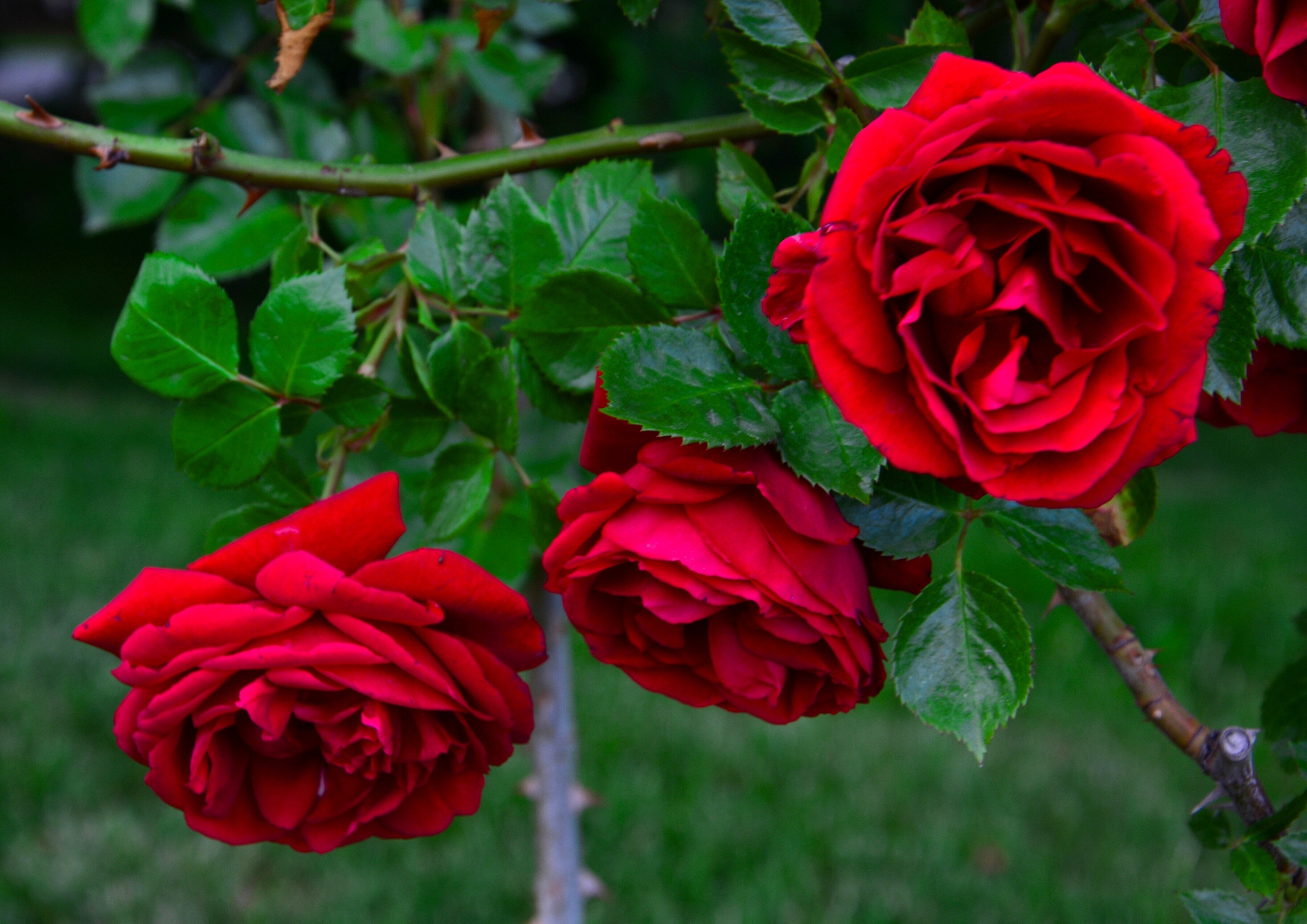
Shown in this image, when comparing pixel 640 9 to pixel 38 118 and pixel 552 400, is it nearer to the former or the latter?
pixel 552 400

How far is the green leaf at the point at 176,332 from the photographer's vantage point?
50 centimetres

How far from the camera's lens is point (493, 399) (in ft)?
1.75

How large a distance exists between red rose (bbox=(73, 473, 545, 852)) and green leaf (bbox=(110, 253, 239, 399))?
0.34ft

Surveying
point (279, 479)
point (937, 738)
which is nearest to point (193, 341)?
point (279, 479)

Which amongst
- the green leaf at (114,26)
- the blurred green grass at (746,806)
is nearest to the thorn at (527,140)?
the green leaf at (114,26)

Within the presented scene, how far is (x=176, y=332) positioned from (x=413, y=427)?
0.13 meters

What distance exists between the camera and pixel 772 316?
38 cm

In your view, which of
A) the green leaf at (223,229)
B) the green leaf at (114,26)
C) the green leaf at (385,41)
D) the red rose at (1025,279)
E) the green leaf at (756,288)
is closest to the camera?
the red rose at (1025,279)

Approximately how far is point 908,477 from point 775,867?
1648 millimetres

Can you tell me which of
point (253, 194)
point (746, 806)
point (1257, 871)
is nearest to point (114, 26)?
point (253, 194)

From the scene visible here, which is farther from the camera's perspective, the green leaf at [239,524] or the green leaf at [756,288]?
the green leaf at [239,524]

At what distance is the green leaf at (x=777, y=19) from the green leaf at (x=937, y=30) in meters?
0.05

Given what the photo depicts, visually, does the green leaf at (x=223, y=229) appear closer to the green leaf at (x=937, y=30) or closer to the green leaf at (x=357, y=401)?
the green leaf at (x=357, y=401)

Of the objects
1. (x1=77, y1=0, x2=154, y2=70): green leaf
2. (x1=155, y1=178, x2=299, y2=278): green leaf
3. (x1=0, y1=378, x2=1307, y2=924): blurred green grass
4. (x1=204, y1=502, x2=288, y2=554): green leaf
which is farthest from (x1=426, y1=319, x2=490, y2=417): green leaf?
(x1=0, y1=378, x2=1307, y2=924): blurred green grass
